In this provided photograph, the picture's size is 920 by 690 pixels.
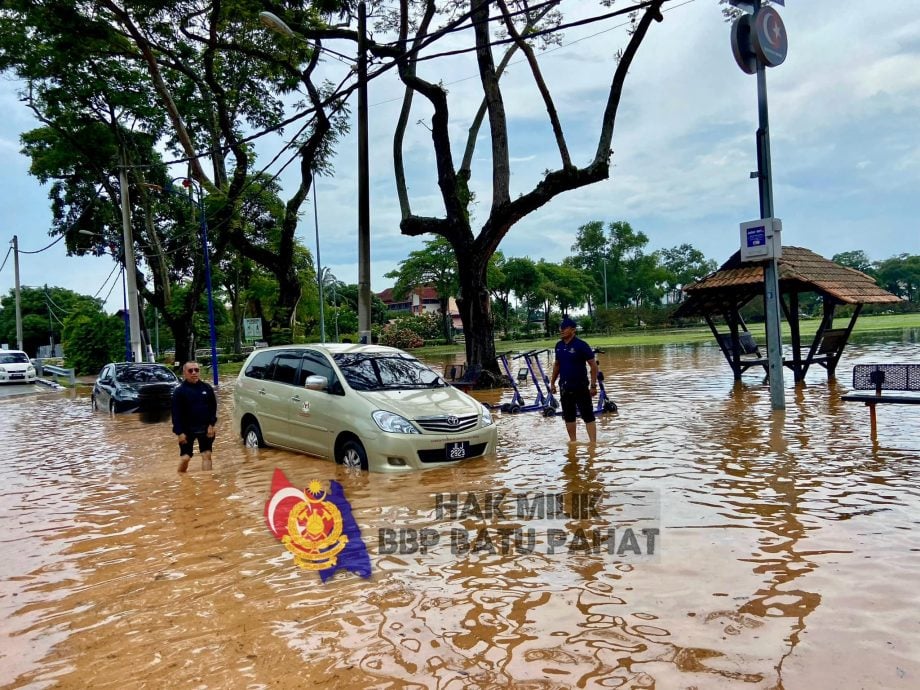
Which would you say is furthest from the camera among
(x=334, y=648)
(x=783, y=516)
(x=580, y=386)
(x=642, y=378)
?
(x=642, y=378)

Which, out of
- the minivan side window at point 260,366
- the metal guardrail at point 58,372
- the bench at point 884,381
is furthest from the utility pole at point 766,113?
the metal guardrail at point 58,372

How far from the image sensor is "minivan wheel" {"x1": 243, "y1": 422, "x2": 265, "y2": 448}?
10.4m

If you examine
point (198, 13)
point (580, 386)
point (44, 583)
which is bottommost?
point (44, 583)

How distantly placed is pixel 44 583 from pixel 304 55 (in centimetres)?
2094

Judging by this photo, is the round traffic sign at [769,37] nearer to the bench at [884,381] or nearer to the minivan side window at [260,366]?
the bench at [884,381]

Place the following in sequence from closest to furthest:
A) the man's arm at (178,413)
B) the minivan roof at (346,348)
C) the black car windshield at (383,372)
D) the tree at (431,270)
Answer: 1. the man's arm at (178,413)
2. the black car windshield at (383,372)
3. the minivan roof at (346,348)
4. the tree at (431,270)

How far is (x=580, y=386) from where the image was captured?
9180 mm

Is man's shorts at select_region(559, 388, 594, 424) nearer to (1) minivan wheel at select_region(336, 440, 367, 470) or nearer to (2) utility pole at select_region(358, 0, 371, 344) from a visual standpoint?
(1) minivan wheel at select_region(336, 440, 367, 470)

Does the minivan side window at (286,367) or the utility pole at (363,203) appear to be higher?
the utility pole at (363,203)

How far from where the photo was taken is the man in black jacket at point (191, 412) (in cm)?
856

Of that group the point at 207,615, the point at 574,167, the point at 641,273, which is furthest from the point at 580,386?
the point at 641,273

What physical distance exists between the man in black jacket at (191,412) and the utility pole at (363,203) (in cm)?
490

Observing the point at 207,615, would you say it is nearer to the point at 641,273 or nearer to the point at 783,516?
the point at 783,516

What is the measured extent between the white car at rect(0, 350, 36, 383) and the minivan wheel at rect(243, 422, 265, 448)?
30353mm
